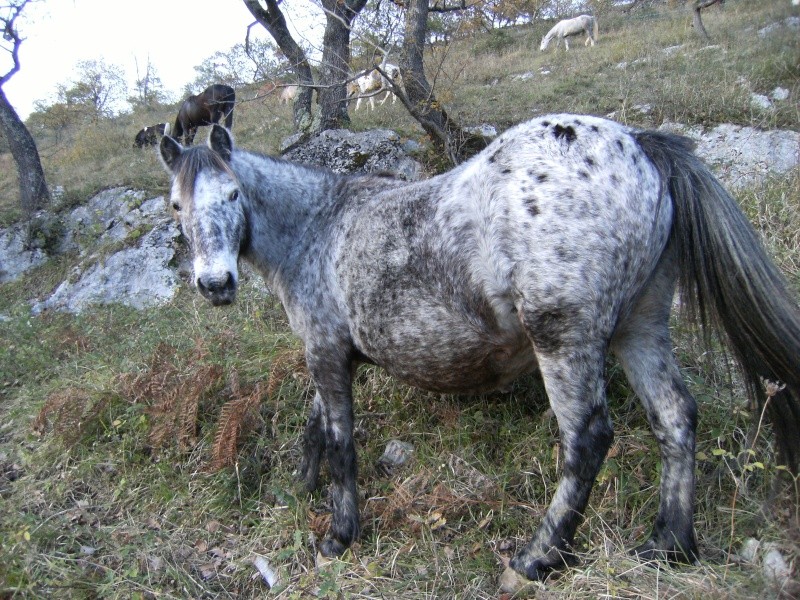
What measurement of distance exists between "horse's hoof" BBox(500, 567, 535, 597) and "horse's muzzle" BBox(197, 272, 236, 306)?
1947mm

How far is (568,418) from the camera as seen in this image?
8.09 feet

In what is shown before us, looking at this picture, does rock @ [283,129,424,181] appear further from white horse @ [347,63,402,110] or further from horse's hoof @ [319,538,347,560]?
horse's hoof @ [319,538,347,560]

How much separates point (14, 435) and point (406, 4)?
7.42m

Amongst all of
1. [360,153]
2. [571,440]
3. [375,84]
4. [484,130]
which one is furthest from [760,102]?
[375,84]

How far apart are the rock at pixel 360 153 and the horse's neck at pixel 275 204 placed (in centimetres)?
371

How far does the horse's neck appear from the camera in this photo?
347 centimetres

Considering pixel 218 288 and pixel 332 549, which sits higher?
pixel 218 288

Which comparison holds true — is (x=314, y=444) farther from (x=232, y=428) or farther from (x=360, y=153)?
(x=360, y=153)

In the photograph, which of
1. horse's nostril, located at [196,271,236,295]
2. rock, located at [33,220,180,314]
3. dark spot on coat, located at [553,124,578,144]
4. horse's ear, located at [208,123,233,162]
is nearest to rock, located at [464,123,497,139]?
horse's ear, located at [208,123,233,162]

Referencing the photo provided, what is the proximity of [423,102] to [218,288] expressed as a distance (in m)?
4.56

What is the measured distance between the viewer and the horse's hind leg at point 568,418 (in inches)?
93.4

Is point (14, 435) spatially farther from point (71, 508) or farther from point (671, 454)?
point (671, 454)

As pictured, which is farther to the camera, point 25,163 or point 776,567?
point 25,163

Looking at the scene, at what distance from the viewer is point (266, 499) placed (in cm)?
366
